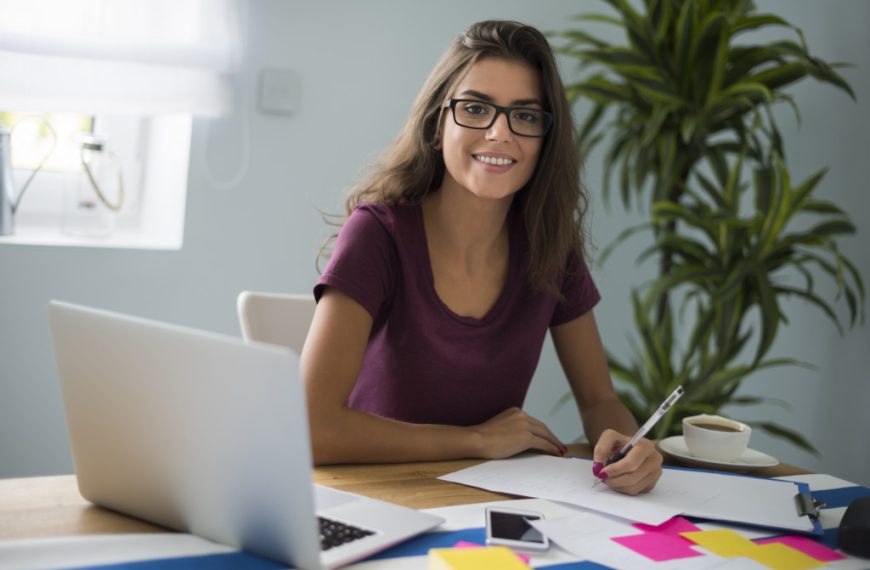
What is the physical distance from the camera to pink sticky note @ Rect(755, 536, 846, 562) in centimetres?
104

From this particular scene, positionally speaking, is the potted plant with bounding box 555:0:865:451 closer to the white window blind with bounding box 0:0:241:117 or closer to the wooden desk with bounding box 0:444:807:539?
the white window blind with bounding box 0:0:241:117

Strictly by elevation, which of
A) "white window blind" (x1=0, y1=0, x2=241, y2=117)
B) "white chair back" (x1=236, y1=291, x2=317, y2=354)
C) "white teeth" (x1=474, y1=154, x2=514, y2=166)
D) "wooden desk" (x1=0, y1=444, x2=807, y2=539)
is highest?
"white window blind" (x1=0, y1=0, x2=241, y2=117)

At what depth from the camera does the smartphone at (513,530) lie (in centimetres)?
97

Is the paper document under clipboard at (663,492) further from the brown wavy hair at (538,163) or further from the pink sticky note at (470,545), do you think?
the brown wavy hair at (538,163)

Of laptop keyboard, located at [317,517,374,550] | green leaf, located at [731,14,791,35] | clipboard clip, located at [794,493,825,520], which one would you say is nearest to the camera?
laptop keyboard, located at [317,517,374,550]

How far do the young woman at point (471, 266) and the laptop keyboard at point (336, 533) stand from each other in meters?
0.40

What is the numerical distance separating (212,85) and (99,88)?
259mm

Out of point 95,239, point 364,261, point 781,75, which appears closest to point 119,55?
point 95,239

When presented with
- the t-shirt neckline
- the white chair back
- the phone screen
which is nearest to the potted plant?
the t-shirt neckline

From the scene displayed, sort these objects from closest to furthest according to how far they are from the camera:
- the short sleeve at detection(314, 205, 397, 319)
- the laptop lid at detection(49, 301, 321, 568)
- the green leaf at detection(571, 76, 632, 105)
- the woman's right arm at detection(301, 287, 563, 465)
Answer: the laptop lid at detection(49, 301, 321, 568), the woman's right arm at detection(301, 287, 563, 465), the short sleeve at detection(314, 205, 397, 319), the green leaf at detection(571, 76, 632, 105)

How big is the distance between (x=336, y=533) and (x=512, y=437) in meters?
0.48

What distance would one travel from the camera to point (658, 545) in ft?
3.34

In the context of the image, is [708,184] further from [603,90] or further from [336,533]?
[336,533]

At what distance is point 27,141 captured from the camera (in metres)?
2.27
